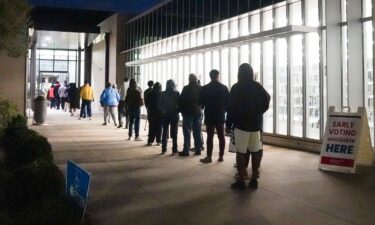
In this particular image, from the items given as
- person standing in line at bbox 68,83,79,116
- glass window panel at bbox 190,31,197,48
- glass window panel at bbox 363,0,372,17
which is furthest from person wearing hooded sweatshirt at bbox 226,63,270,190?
person standing in line at bbox 68,83,79,116

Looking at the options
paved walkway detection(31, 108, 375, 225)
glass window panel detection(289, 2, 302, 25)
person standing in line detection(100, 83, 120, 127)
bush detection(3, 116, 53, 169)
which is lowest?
paved walkway detection(31, 108, 375, 225)

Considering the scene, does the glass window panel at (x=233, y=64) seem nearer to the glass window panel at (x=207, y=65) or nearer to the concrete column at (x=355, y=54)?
the glass window panel at (x=207, y=65)

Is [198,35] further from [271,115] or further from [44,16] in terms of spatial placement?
[44,16]

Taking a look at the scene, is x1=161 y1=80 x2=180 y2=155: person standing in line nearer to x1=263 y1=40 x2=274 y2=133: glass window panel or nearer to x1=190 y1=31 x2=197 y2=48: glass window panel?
x1=263 y1=40 x2=274 y2=133: glass window panel

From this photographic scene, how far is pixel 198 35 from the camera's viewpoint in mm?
17766

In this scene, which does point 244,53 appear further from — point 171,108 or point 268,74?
point 171,108

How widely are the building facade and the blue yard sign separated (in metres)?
7.27

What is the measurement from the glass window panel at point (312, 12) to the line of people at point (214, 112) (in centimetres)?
361

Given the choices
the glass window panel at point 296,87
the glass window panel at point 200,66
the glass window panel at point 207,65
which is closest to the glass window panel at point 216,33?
the glass window panel at point 207,65

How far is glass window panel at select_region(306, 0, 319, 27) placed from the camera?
11.5m

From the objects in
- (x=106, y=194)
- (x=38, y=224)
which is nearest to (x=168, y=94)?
(x=106, y=194)

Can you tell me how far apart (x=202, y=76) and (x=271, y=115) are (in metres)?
4.75

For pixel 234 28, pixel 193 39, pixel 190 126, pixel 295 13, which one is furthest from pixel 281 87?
pixel 193 39

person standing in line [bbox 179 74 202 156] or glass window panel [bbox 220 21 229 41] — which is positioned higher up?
glass window panel [bbox 220 21 229 41]
